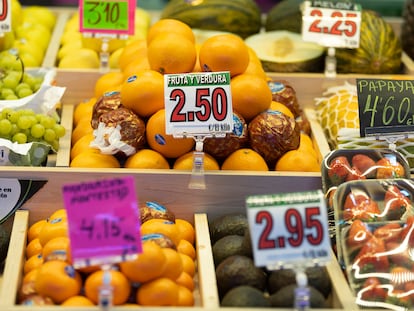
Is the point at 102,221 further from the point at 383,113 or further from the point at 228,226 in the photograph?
the point at 383,113

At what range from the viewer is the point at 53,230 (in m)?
1.80

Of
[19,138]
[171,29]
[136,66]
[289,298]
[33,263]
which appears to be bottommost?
[289,298]

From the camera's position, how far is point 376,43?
2.90 metres

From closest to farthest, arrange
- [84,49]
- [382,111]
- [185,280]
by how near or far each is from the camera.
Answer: [185,280] → [382,111] → [84,49]

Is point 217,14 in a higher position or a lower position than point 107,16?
higher

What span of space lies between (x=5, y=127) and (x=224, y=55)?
27.5 inches

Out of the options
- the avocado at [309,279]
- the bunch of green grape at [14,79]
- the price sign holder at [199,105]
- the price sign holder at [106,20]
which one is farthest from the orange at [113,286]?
the price sign holder at [106,20]

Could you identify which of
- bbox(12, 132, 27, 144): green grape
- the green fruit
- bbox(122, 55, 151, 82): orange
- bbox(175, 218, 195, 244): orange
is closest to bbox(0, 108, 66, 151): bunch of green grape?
bbox(12, 132, 27, 144): green grape

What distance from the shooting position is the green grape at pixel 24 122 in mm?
2225

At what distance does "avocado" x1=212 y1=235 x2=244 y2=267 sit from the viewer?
6.01 ft

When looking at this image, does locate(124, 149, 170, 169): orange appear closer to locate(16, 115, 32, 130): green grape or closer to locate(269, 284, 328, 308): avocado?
locate(16, 115, 32, 130): green grape

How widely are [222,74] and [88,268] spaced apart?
0.66 meters

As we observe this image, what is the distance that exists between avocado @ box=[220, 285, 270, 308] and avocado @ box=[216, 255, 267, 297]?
0.04m

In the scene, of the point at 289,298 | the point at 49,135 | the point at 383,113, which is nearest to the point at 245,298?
the point at 289,298
